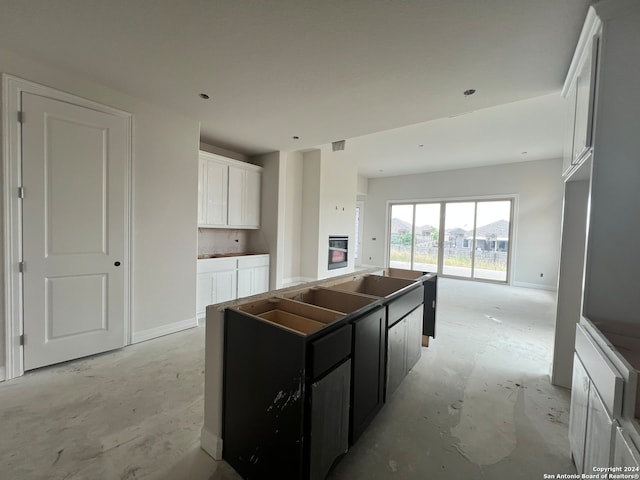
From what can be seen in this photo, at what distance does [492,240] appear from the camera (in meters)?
6.77

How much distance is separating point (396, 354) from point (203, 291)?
278cm

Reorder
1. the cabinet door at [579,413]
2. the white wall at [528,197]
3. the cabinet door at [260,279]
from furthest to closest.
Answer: the white wall at [528,197] → the cabinet door at [260,279] → the cabinet door at [579,413]

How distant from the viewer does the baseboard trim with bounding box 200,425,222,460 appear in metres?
1.50

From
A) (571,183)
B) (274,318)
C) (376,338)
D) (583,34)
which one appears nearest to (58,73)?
(274,318)

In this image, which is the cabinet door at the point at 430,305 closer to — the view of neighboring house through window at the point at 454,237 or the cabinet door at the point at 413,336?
the cabinet door at the point at 413,336

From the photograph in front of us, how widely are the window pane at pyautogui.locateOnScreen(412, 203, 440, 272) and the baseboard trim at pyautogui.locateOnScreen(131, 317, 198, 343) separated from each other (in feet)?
20.7

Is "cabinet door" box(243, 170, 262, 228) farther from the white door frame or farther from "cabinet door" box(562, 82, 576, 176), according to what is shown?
"cabinet door" box(562, 82, 576, 176)

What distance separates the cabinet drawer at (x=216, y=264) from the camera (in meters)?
3.63

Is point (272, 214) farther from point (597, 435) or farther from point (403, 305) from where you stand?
point (597, 435)

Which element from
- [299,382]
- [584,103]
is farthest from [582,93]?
[299,382]

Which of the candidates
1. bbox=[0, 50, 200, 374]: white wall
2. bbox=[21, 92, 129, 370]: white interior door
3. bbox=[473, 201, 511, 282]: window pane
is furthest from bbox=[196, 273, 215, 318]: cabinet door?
bbox=[473, 201, 511, 282]: window pane

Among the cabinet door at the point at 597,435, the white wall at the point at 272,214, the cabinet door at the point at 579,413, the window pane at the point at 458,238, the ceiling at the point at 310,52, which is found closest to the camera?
the cabinet door at the point at 597,435

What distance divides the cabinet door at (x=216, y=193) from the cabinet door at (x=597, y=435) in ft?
13.4

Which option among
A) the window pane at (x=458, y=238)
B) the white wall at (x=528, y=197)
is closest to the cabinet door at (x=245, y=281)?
the window pane at (x=458, y=238)
